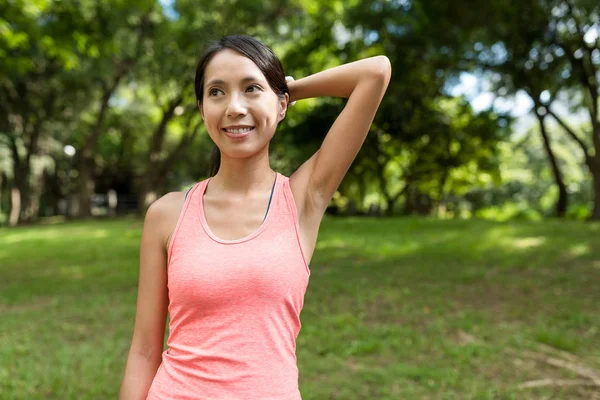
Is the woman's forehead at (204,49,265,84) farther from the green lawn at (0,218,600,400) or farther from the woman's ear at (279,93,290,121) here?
the green lawn at (0,218,600,400)

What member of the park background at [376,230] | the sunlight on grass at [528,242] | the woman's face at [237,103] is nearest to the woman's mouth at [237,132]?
the woman's face at [237,103]

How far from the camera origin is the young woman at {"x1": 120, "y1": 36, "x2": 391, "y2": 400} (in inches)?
51.7

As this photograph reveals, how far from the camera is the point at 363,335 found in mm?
5656

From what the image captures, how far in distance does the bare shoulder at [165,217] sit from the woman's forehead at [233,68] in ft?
1.08

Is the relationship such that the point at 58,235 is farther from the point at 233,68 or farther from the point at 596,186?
the point at 233,68

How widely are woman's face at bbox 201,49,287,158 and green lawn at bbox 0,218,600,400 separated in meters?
3.25

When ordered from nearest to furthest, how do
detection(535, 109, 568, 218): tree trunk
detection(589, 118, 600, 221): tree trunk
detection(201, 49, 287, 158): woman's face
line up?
detection(201, 49, 287, 158): woman's face → detection(589, 118, 600, 221): tree trunk → detection(535, 109, 568, 218): tree trunk

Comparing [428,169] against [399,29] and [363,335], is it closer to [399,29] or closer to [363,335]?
[399,29]

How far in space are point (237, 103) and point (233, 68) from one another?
3.8 inches

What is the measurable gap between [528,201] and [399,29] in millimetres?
25679

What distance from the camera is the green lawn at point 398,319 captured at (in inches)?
180

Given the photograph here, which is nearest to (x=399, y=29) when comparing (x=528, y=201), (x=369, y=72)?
(x=369, y=72)

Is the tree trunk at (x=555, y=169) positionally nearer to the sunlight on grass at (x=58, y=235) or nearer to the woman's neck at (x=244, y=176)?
the sunlight on grass at (x=58, y=235)

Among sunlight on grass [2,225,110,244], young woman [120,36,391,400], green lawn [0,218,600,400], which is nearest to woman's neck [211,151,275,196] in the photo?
young woman [120,36,391,400]
